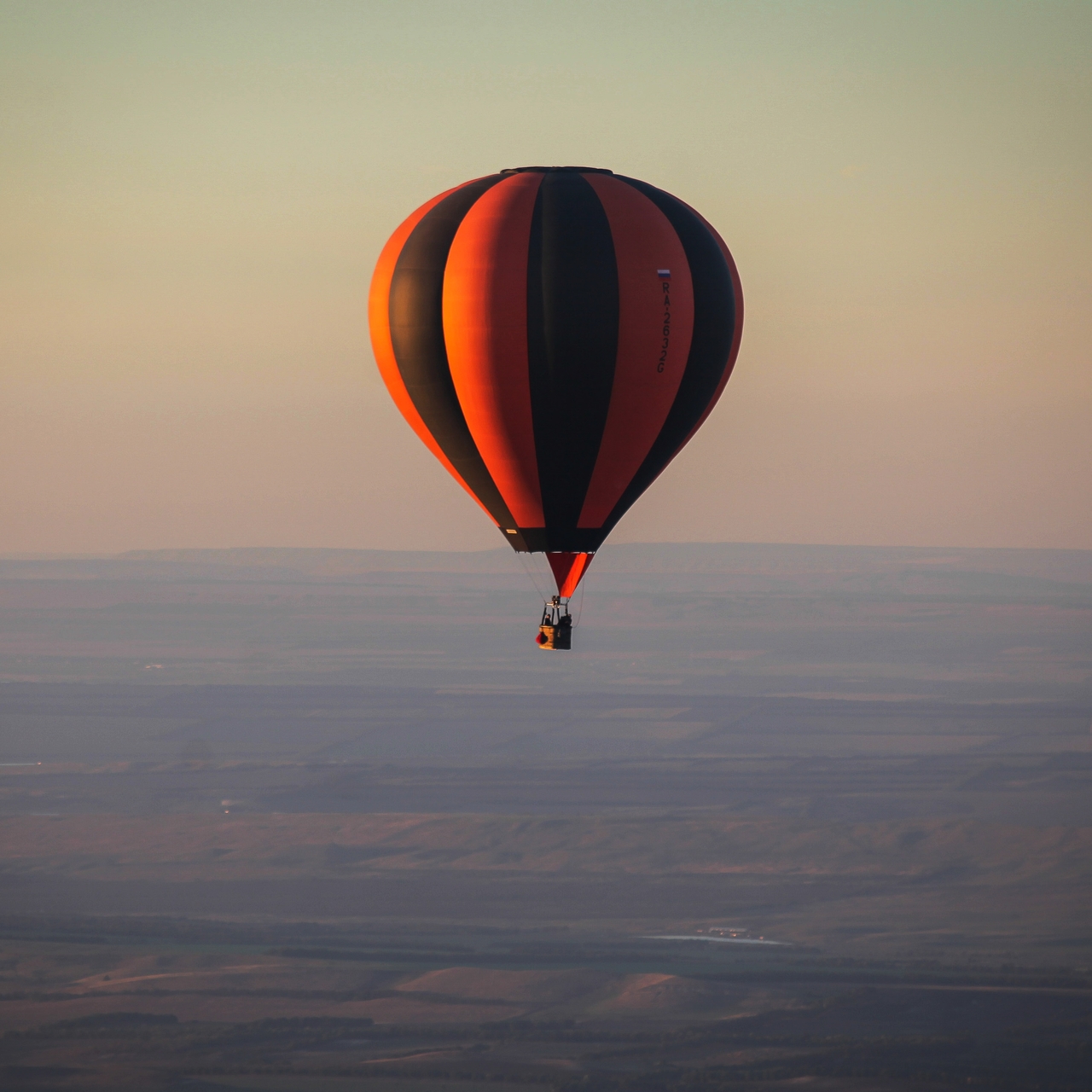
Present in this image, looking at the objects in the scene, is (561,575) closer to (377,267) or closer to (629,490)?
(629,490)

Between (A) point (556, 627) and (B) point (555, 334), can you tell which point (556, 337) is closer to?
(B) point (555, 334)

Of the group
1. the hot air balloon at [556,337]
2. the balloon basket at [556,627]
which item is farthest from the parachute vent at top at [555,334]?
the balloon basket at [556,627]

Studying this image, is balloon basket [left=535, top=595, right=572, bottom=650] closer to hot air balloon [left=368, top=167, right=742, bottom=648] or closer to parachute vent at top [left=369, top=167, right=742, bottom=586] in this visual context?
hot air balloon [left=368, top=167, right=742, bottom=648]

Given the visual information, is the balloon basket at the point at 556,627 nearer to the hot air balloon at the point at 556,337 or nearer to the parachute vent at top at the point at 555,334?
the hot air balloon at the point at 556,337

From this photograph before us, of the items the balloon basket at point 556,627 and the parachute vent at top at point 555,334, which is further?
the balloon basket at point 556,627

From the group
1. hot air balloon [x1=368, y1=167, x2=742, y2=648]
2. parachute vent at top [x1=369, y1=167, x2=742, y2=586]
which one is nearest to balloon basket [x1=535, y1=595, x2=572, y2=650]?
hot air balloon [x1=368, y1=167, x2=742, y2=648]
